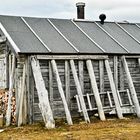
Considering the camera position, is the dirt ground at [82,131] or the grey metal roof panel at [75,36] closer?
the dirt ground at [82,131]

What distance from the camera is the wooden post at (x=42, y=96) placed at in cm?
1451

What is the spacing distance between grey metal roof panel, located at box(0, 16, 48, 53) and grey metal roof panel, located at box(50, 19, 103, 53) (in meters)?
1.74

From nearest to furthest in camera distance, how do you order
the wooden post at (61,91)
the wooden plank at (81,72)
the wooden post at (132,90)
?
the wooden post at (61,91), the wooden plank at (81,72), the wooden post at (132,90)

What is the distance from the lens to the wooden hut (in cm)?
1566

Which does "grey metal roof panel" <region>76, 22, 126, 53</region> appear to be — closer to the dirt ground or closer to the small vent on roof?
the small vent on roof

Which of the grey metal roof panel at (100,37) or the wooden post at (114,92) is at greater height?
the grey metal roof panel at (100,37)

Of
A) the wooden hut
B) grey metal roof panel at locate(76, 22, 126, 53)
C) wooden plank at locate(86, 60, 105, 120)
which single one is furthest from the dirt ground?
grey metal roof panel at locate(76, 22, 126, 53)

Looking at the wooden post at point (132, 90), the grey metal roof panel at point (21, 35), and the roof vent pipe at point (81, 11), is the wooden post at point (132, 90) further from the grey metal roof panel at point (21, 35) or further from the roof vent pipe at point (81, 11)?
the roof vent pipe at point (81, 11)

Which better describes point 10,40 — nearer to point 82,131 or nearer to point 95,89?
point 95,89

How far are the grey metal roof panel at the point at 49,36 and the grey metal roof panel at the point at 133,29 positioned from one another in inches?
170

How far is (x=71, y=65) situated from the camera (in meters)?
16.2

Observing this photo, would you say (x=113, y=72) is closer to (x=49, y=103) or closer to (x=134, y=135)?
(x=49, y=103)

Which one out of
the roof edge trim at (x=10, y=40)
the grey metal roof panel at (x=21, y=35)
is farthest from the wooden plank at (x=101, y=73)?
the roof edge trim at (x=10, y=40)

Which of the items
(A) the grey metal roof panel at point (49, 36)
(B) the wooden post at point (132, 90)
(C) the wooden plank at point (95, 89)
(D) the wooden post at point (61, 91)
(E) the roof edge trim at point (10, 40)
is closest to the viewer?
(D) the wooden post at point (61, 91)
